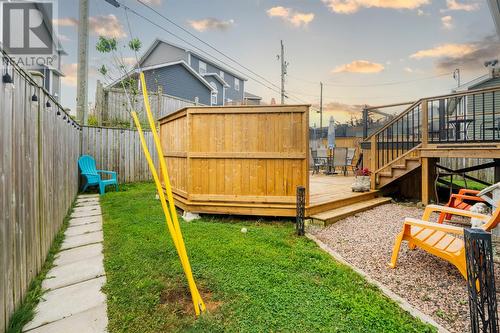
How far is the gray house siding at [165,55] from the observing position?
68.7ft

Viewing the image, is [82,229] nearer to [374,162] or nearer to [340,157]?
[374,162]

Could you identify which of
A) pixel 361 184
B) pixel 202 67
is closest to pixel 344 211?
pixel 361 184

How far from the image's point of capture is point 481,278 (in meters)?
1.49

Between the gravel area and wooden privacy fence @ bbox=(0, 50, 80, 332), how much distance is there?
9.94 ft

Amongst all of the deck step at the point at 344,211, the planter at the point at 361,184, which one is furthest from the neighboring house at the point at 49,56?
the planter at the point at 361,184

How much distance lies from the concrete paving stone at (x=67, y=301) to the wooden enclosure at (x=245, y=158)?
2394mm

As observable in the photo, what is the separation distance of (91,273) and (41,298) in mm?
491

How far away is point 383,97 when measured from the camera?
28.1 metres

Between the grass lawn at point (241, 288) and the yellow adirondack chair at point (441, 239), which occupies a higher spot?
the yellow adirondack chair at point (441, 239)

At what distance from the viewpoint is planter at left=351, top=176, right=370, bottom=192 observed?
5.89 m

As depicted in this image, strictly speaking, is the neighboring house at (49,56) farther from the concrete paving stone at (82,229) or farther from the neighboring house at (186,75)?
the concrete paving stone at (82,229)

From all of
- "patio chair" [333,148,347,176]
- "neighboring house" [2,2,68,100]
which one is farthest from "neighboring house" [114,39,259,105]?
"patio chair" [333,148,347,176]

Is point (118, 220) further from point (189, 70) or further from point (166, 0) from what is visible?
point (189, 70)

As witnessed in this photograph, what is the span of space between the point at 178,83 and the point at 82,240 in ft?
53.8
